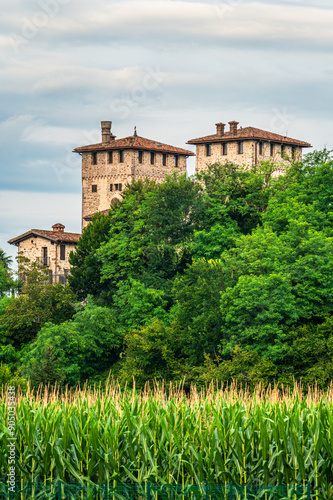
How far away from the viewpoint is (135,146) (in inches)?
2591

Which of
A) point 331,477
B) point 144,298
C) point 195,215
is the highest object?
point 195,215

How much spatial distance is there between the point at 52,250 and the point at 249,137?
17.7 m

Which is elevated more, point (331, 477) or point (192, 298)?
point (192, 298)

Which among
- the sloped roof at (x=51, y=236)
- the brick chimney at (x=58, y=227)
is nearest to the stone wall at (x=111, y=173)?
the sloped roof at (x=51, y=236)

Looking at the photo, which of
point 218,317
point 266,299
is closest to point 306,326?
point 266,299

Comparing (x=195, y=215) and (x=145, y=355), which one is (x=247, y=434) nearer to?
(x=145, y=355)

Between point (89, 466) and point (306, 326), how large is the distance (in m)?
23.0

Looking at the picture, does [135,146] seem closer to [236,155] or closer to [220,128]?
[220,128]

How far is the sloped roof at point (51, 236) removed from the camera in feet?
211

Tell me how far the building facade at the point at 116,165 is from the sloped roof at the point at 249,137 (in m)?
2.78

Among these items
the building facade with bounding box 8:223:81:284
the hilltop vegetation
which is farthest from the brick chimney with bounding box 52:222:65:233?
the hilltop vegetation

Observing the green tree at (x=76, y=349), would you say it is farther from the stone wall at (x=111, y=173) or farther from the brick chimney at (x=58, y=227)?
the brick chimney at (x=58, y=227)

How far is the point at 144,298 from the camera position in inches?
1909

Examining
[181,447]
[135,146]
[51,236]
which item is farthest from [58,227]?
[181,447]
